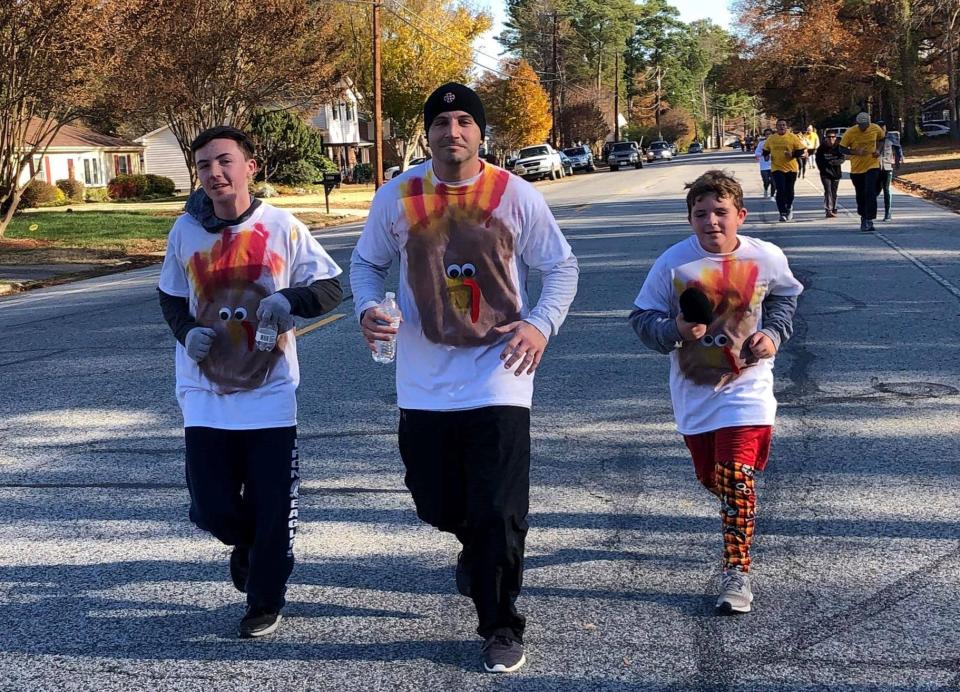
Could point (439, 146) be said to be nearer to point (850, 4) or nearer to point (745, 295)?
point (745, 295)

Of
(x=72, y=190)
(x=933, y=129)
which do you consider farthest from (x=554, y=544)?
(x=933, y=129)

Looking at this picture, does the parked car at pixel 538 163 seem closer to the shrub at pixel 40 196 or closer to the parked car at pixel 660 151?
the shrub at pixel 40 196

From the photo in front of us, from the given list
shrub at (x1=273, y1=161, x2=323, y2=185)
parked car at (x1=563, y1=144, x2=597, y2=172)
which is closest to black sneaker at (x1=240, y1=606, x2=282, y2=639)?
shrub at (x1=273, y1=161, x2=323, y2=185)

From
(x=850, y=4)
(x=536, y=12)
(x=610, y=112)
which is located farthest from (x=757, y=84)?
(x=610, y=112)

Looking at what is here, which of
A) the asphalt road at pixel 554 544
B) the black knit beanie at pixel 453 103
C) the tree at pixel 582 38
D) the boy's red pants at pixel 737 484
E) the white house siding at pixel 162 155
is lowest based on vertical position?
the asphalt road at pixel 554 544

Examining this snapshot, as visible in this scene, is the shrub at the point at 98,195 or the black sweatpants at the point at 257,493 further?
the shrub at the point at 98,195

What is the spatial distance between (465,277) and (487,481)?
2.21ft

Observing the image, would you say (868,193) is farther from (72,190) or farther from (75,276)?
(72,190)

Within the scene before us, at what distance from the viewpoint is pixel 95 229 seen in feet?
100

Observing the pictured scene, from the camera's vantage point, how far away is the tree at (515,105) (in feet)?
241

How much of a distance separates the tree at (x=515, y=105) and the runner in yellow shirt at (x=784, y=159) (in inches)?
2038

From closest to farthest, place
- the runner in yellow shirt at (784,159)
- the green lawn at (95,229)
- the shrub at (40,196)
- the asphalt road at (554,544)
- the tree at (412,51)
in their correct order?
the asphalt road at (554,544), the runner in yellow shirt at (784,159), the green lawn at (95,229), the shrub at (40,196), the tree at (412,51)

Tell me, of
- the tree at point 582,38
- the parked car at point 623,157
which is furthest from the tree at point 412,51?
the tree at point 582,38

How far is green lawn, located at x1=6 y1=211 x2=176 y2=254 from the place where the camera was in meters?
27.4
